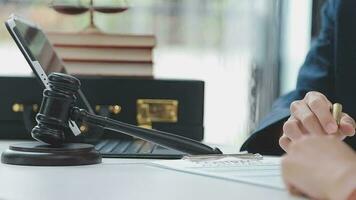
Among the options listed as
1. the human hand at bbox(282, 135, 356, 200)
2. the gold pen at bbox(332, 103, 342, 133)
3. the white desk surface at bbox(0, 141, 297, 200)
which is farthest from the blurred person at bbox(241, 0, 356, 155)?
the human hand at bbox(282, 135, 356, 200)

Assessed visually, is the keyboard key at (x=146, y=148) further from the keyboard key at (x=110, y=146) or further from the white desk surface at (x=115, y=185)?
the white desk surface at (x=115, y=185)

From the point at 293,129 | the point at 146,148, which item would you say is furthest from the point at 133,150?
the point at 293,129

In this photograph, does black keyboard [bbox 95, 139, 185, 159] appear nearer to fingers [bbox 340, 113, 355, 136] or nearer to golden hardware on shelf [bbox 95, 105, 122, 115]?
golden hardware on shelf [bbox 95, 105, 122, 115]

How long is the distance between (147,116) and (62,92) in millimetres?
418

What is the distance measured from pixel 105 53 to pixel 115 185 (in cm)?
73

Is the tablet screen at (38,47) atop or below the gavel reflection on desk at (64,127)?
atop

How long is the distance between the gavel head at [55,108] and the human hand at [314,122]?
282mm

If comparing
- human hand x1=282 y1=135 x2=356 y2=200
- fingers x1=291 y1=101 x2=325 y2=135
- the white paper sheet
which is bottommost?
the white paper sheet

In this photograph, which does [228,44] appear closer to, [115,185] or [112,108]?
[112,108]

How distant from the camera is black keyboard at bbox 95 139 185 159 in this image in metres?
0.95

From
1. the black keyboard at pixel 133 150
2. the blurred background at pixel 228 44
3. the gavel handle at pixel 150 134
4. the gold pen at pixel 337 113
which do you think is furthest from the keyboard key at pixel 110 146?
the blurred background at pixel 228 44

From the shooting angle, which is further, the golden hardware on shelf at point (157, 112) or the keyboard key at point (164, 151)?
the golden hardware on shelf at point (157, 112)

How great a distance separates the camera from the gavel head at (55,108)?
34.0 inches

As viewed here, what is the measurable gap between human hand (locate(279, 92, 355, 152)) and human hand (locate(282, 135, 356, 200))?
0.19 m
